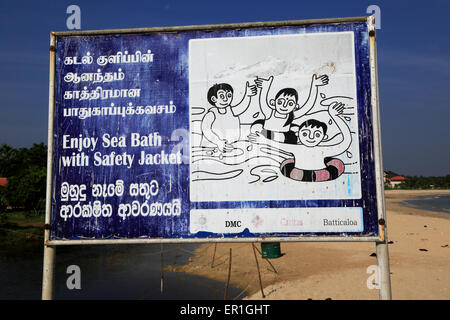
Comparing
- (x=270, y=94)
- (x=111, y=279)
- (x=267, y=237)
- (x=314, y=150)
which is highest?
(x=270, y=94)

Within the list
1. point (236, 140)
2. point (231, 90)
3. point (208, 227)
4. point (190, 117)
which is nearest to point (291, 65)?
point (231, 90)

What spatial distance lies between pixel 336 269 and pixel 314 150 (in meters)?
12.8

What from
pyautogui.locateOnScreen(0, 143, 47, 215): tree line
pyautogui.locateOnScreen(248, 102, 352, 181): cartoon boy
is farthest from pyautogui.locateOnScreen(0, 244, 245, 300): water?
pyautogui.locateOnScreen(0, 143, 47, 215): tree line

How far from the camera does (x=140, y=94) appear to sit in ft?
18.6

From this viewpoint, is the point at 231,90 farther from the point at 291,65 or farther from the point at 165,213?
the point at 165,213

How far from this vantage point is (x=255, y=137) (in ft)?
18.2

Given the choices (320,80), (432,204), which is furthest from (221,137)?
(432,204)

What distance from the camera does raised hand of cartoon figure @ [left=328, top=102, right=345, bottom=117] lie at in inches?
216

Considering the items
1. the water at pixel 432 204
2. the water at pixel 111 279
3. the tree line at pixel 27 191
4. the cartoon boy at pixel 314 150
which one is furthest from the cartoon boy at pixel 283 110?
the water at pixel 432 204

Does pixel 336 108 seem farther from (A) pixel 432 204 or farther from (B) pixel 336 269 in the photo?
(A) pixel 432 204

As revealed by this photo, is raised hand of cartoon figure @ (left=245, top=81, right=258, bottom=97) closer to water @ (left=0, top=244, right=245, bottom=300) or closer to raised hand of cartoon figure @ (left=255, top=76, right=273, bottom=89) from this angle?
raised hand of cartoon figure @ (left=255, top=76, right=273, bottom=89)

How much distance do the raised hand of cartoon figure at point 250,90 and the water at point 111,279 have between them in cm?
1133

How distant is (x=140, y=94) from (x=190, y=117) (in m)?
1.01
